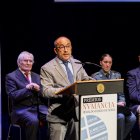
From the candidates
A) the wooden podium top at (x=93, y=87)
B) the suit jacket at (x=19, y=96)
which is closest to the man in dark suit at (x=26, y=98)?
the suit jacket at (x=19, y=96)

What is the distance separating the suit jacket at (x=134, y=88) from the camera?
6.00 meters

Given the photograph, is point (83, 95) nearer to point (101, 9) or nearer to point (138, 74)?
point (138, 74)

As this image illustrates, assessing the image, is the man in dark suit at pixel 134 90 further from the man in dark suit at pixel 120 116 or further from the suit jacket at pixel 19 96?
the suit jacket at pixel 19 96

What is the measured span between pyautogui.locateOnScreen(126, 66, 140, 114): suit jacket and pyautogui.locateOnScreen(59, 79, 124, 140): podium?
2.03 meters

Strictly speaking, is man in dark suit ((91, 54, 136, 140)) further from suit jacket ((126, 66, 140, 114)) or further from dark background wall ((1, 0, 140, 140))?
dark background wall ((1, 0, 140, 140))

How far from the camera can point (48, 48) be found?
7.33 meters

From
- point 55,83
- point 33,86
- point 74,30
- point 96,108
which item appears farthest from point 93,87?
point 74,30

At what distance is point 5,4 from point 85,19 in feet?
4.91

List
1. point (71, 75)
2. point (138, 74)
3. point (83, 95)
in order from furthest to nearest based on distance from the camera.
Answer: point (138, 74), point (71, 75), point (83, 95)

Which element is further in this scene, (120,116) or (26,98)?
(120,116)

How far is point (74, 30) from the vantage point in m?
7.46

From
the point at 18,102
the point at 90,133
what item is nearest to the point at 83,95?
the point at 90,133

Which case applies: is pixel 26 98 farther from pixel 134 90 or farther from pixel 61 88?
pixel 134 90

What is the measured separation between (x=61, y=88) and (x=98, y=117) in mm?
530
